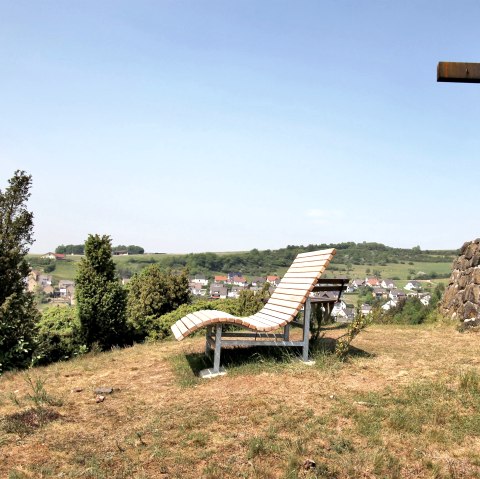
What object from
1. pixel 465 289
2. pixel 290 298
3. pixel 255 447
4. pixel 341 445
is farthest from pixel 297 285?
pixel 465 289

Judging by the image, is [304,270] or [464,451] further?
[304,270]

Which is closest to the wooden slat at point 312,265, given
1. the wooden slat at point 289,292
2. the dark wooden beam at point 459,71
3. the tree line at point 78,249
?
the wooden slat at point 289,292

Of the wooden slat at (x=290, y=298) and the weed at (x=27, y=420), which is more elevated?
the wooden slat at (x=290, y=298)

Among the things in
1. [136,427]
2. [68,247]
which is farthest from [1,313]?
[68,247]

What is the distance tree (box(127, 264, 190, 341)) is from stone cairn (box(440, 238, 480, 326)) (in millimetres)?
9106

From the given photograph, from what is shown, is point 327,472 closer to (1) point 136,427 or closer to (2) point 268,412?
(2) point 268,412

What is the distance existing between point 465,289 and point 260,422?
8.61 meters

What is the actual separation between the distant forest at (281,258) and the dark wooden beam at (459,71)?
50528mm

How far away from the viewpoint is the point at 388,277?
5547 cm

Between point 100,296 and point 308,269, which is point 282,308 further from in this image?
Result: point 100,296

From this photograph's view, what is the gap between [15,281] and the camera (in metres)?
9.48

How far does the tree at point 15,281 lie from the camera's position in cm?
898

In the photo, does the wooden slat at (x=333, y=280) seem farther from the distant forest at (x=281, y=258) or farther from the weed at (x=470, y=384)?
the distant forest at (x=281, y=258)

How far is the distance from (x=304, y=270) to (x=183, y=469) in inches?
163
